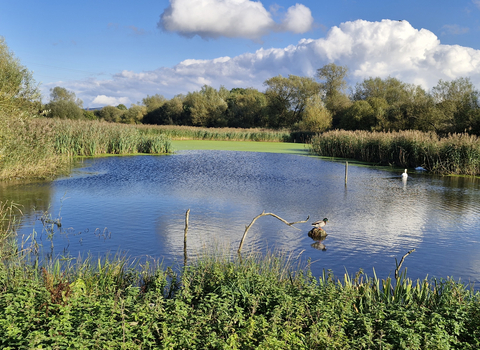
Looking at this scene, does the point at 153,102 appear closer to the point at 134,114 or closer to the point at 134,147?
the point at 134,114

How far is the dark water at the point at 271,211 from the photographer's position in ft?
24.4

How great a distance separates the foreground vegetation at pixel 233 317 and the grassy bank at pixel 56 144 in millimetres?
6607

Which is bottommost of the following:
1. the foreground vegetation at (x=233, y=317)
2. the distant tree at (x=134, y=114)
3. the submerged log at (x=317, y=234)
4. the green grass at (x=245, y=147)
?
the submerged log at (x=317, y=234)

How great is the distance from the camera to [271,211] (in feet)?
35.7

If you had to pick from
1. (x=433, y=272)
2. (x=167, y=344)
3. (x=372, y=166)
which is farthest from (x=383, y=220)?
(x=372, y=166)

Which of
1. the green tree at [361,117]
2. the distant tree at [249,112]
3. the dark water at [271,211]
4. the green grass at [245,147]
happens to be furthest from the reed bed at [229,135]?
the dark water at [271,211]

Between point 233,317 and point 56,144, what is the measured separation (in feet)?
65.4

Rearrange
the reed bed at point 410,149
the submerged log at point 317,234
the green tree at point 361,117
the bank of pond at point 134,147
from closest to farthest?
the submerged log at point 317,234 < the bank of pond at point 134,147 < the reed bed at point 410,149 < the green tree at point 361,117

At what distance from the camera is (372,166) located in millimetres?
23344

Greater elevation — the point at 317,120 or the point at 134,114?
the point at 134,114

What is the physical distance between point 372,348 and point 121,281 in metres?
3.12

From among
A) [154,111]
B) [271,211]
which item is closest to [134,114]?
[154,111]

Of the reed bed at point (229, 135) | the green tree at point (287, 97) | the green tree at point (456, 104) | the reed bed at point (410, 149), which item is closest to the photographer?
the reed bed at point (410, 149)

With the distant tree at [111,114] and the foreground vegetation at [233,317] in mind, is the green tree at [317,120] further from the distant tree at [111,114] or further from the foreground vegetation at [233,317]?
the foreground vegetation at [233,317]
